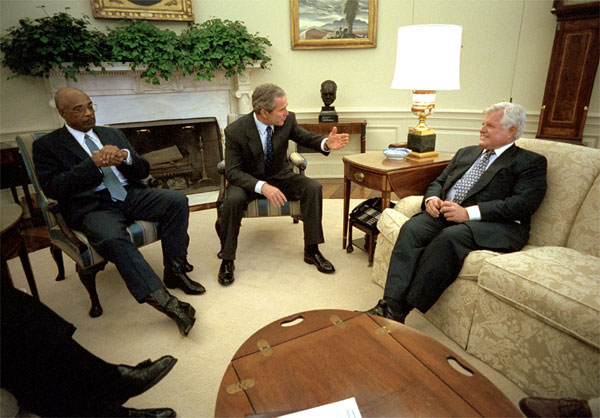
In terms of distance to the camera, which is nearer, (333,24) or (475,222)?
(475,222)

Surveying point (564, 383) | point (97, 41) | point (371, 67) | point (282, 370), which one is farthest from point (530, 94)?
point (97, 41)

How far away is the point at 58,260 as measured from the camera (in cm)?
244

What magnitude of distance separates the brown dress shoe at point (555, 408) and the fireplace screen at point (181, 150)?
11.7 ft

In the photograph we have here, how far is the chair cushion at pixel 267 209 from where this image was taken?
2.53 m

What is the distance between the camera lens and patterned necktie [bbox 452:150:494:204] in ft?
6.67

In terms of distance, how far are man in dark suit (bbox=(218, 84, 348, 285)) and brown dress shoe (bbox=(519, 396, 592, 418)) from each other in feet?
4.72

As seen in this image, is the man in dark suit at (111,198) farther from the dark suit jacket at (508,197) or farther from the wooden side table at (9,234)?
the dark suit jacket at (508,197)

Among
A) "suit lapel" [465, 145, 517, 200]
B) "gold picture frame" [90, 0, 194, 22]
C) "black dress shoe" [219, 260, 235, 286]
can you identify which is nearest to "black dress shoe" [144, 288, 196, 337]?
"black dress shoe" [219, 260, 235, 286]

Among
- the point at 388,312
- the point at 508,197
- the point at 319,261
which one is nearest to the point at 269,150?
the point at 319,261

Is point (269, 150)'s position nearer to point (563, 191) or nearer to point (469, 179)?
point (469, 179)

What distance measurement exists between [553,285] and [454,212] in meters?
0.59

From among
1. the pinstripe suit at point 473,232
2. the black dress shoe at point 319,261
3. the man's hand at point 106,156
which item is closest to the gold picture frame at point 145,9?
the man's hand at point 106,156

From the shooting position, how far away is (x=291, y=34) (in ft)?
13.3

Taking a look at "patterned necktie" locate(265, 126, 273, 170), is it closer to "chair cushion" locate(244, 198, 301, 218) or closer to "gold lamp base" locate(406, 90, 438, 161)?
"chair cushion" locate(244, 198, 301, 218)
